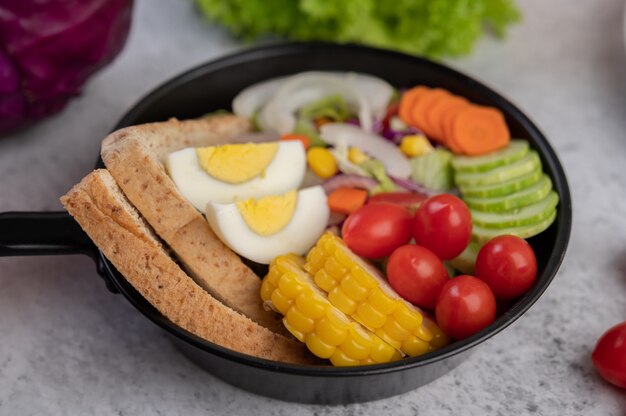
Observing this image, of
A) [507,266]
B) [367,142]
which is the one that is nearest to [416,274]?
[507,266]

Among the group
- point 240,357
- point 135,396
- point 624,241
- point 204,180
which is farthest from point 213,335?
point 624,241

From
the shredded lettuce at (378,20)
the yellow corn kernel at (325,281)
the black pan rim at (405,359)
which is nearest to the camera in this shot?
the black pan rim at (405,359)

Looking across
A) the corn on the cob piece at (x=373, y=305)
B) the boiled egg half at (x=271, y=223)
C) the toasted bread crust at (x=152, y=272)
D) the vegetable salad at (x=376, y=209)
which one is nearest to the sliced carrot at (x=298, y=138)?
the vegetable salad at (x=376, y=209)

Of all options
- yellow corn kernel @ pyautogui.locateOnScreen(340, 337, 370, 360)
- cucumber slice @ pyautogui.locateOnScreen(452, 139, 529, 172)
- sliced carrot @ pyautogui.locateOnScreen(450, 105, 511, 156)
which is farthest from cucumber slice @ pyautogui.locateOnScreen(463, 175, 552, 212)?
yellow corn kernel @ pyautogui.locateOnScreen(340, 337, 370, 360)

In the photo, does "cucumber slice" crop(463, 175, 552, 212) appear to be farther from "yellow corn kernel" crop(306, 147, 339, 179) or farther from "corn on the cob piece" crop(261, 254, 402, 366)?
"corn on the cob piece" crop(261, 254, 402, 366)

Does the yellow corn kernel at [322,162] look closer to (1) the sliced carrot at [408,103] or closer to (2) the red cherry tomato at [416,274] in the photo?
(1) the sliced carrot at [408,103]

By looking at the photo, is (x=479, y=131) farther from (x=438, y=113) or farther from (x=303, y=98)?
(x=303, y=98)
